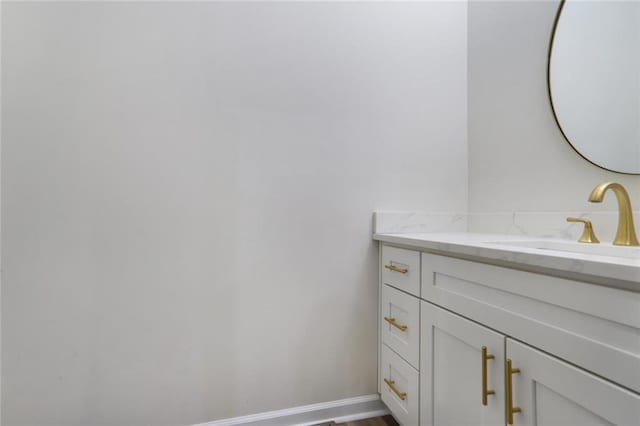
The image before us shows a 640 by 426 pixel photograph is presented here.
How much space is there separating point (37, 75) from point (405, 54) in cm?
155

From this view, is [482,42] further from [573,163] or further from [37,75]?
[37,75]

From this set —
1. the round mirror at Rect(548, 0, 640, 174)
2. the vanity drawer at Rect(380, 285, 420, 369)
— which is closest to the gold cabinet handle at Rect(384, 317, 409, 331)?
the vanity drawer at Rect(380, 285, 420, 369)

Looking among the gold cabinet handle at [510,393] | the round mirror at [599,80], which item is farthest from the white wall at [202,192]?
the gold cabinet handle at [510,393]

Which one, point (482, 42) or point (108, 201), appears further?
point (482, 42)

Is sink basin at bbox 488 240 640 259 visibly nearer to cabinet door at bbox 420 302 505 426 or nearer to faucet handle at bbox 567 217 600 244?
faucet handle at bbox 567 217 600 244

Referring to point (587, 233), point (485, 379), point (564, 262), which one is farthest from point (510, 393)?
point (587, 233)

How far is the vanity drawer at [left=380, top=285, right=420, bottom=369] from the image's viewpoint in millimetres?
1188

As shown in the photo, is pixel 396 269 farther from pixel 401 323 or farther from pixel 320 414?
pixel 320 414

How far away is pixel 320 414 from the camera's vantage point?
4.66 feet

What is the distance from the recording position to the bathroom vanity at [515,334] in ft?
1.88

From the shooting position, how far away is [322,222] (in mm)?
1458

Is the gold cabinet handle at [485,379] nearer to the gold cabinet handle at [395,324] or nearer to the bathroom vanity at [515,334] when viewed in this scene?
the bathroom vanity at [515,334]

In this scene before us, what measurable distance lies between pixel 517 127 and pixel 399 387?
1.24 metres

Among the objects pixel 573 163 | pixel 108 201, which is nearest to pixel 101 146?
pixel 108 201
